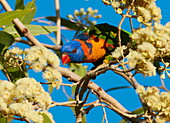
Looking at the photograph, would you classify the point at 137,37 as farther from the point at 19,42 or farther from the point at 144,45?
the point at 19,42

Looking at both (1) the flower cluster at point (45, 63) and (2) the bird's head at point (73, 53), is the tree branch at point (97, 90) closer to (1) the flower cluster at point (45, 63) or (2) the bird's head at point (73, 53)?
(1) the flower cluster at point (45, 63)

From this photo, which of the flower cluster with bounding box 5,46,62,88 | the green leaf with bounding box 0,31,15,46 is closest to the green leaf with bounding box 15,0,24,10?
the green leaf with bounding box 0,31,15,46

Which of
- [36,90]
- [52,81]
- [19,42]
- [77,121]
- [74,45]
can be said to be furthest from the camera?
[74,45]

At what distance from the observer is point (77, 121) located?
179 cm

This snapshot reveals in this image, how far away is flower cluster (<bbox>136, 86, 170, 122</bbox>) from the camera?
141cm

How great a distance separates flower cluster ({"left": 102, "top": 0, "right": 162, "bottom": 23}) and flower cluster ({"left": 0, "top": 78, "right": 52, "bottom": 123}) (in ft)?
1.43

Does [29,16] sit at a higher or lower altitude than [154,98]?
higher

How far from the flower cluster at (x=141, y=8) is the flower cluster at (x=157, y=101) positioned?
28 cm

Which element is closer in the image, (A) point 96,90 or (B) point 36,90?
(B) point 36,90

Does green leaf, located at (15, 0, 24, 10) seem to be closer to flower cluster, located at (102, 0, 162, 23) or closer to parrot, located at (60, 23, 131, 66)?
parrot, located at (60, 23, 131, 66)

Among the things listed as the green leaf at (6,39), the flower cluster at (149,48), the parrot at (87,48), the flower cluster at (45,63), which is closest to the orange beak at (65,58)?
the parrot at (87,48)

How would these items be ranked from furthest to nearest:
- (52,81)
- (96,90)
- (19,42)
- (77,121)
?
(19,42)
(96,90)
(77,121)
(52,81)

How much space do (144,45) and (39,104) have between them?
0.40 m

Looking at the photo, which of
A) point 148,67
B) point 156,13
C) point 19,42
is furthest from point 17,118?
point 19,42
